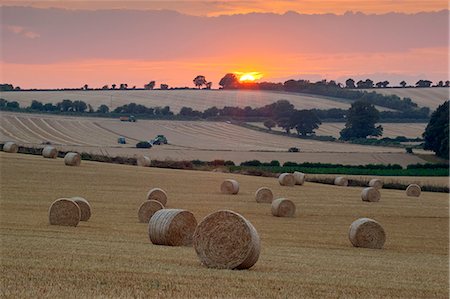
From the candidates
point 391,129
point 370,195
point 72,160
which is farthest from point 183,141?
point 370,195

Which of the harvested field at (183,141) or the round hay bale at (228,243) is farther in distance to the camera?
the harvested field at (183,141)

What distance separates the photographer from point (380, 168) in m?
67.8

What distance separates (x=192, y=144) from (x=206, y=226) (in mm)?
69388

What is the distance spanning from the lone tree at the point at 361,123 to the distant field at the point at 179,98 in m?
16.4

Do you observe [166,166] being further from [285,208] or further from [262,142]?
[262,142]

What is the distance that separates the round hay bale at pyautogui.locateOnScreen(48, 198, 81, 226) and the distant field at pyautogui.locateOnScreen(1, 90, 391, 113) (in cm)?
8569

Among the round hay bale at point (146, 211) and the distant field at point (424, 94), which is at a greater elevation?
the round hay bale at point (146, 211)

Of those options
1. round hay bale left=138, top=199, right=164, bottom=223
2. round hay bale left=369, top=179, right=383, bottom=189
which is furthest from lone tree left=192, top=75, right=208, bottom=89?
round hay bale left=138, top=199, right=164, bottom=223

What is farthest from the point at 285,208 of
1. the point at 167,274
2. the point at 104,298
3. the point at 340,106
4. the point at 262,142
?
the point at 340,106

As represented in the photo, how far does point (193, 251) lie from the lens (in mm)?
20484

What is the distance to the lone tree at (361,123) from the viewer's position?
346 ft

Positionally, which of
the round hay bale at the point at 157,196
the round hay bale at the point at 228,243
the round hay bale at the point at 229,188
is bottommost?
the round hay bale at the point at 229,188

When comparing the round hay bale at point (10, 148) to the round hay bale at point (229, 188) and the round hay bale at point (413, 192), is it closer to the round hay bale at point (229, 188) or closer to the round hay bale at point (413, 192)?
the round hay bale at point (229, 188)

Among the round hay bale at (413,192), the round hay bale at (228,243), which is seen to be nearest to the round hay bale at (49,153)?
the round hay bale at (413,192)
